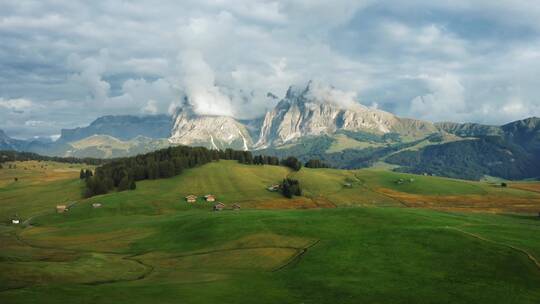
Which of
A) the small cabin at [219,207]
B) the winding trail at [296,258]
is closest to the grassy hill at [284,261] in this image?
the winding trail at [296,258]

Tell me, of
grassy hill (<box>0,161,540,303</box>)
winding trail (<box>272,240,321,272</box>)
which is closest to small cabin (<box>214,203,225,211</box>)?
grassy hill (<box>0,161,540,303</box>)

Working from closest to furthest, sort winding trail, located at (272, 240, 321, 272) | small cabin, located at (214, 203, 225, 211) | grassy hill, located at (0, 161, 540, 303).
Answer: grassy hill, located at (0, 161, 540, 303), winding trail, located at (272, 240, 321, 272), small cabin, located at (214, 203, 225, 211)

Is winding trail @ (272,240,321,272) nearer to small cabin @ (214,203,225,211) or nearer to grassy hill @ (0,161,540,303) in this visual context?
grassy hill @ (0,161,540,303)

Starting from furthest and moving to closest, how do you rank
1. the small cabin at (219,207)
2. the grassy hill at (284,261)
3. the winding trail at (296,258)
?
the small cabin at (219,207) < the winding trail at (296,258) < the grassy hill at (284,261)

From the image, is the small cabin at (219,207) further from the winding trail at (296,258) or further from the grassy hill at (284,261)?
the winding trail at (296,258)

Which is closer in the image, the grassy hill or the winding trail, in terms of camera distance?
the grassy hill

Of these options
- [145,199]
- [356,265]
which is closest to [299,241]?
[356,265]

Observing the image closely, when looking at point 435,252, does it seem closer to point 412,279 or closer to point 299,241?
point 412,279

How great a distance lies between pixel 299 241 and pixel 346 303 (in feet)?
128

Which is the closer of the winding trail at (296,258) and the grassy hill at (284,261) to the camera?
the grassy hill at (284,261)

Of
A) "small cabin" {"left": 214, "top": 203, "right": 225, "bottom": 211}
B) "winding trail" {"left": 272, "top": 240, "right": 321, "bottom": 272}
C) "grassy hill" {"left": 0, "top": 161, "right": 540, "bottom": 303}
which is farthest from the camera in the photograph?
"small cabin" {"left": 214, "top": 203, "right": 225, "bottom": 211}

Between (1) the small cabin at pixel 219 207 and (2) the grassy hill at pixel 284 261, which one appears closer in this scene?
(2) the grassy hill at pixel 284 261

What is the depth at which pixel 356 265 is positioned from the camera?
244ft

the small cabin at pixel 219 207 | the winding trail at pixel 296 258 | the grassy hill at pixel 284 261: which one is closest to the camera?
the grassy hill at pixel 284 261
